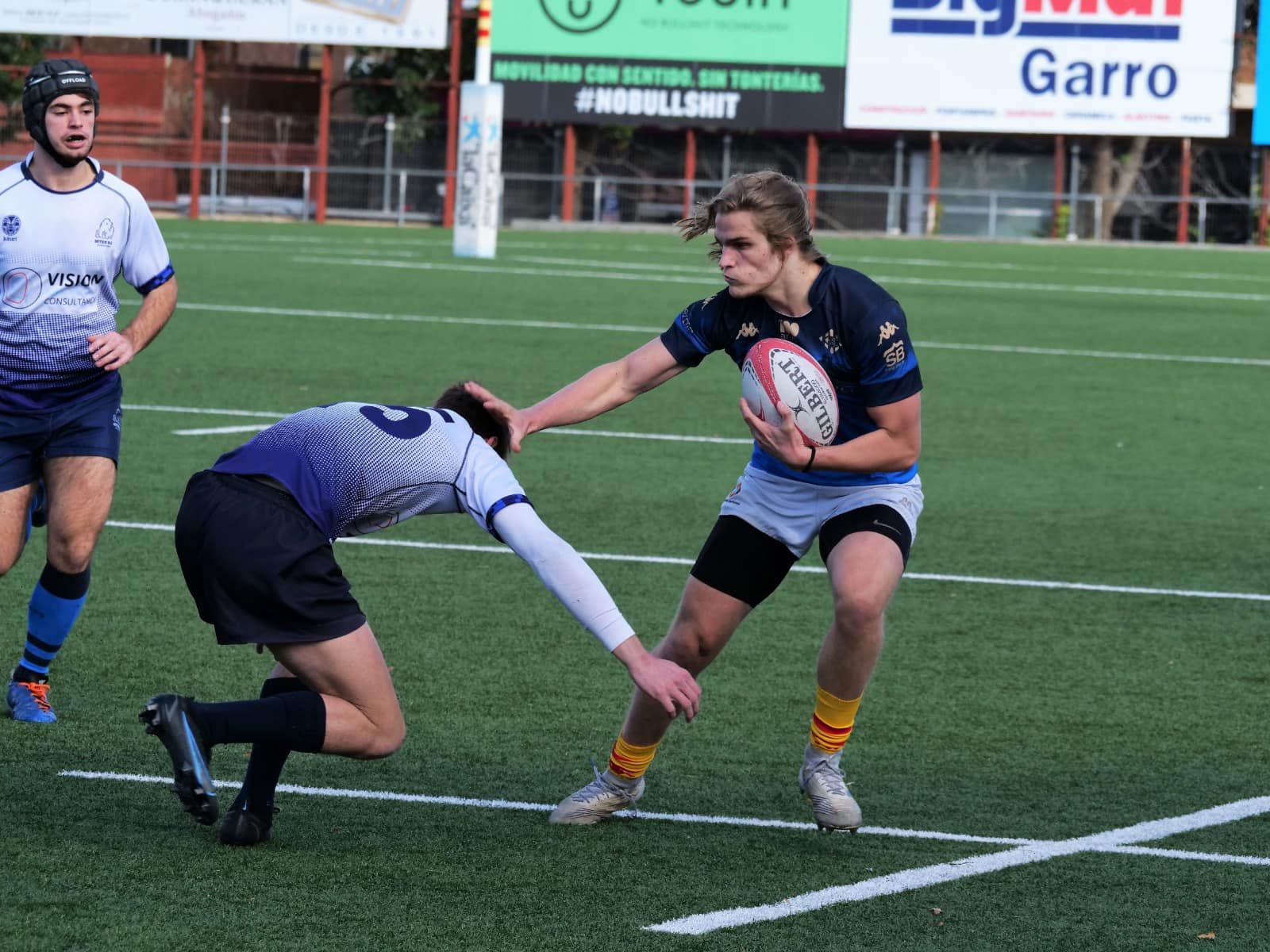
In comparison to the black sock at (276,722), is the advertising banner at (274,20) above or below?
above

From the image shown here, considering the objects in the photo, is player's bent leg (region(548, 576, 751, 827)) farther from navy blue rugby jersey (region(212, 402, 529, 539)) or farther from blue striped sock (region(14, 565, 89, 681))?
blue striped sock (region(14, 565, 89, 681))

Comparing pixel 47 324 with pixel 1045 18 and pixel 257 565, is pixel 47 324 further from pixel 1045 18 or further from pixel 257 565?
pixel 1045 18

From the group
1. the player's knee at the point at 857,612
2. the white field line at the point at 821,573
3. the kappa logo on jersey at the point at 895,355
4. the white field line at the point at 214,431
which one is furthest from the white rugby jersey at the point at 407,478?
the white field line at the point at 214,431

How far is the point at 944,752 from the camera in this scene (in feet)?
21.5

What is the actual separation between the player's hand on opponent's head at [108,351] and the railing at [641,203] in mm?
39072

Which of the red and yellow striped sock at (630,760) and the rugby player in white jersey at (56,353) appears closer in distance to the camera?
the red and yellow striped sock at (630,760)

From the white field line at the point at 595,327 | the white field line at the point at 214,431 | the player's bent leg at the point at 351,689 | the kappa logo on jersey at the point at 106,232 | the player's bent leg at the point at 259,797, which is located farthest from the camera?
the white field line at the point at 595,327

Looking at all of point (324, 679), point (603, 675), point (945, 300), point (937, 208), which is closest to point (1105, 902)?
point (324, 679)

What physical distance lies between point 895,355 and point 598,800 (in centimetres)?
146

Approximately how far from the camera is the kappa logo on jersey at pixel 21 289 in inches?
260

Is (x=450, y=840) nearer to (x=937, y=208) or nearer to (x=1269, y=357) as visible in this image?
(x=1269, y=357)

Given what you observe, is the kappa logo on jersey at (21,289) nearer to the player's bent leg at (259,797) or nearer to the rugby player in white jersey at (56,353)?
the rugby player in white jersey at (56,353)

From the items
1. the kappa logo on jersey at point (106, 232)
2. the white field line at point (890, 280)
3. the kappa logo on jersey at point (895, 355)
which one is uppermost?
the white field line at point (890, 280)

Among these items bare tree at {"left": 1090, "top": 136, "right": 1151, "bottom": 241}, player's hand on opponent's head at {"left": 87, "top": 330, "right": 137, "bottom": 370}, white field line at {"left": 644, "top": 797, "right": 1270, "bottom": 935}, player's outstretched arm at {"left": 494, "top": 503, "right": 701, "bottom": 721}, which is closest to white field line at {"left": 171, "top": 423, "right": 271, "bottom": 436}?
player's hand on opponent's head at {"left": 87, "top": 330, "right": 137, "bottom": 370}
